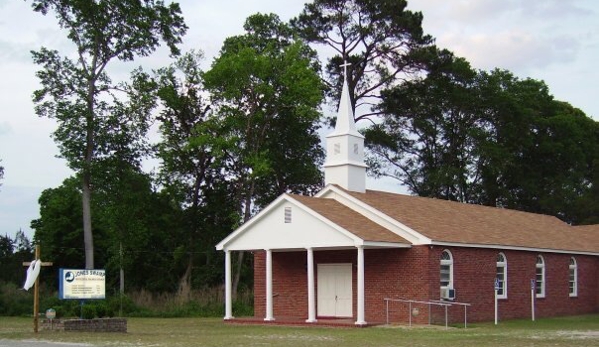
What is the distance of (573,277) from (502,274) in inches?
295

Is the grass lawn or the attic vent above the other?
the attic vent

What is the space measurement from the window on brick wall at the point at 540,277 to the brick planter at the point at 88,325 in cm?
1884

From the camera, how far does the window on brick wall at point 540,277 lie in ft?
118

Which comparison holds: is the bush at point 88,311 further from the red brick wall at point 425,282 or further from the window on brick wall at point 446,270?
the window on brick wall at point 446,270

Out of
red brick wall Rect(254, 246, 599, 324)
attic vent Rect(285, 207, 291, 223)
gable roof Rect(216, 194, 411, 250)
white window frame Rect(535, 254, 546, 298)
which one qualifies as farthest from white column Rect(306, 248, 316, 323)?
white window frame Rect(535, 254, 546, 298)

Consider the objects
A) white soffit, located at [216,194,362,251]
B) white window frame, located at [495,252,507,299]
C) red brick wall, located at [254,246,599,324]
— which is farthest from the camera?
white window frame, located at [495,252,507,299]

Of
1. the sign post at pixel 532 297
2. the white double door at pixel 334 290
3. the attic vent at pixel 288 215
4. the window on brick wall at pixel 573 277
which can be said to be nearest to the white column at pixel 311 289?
the attic vent at pixel 288 215

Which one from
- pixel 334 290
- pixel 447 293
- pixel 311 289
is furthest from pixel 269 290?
pixel 447 293

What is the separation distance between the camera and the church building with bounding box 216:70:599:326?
2923cm

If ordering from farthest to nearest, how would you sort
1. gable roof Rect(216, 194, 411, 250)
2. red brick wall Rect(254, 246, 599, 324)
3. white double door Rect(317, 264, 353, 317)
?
white double door Rect(317, 264, 353, 317)
red brick wall Rect(254, 246, 599, 324)
gable roof Rect(216, 194, 411, 250)

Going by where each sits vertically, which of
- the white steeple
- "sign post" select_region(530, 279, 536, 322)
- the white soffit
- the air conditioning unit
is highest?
the white steeple

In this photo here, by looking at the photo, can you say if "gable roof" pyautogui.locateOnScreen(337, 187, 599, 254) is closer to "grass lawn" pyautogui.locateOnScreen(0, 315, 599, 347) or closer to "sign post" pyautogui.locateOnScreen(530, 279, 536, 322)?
"sign post" pyautogui.locateOnScreen(530, 279, 536, 322)

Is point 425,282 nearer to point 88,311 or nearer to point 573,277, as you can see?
point 88,311

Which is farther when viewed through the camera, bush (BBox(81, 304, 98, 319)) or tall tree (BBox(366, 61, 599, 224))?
tall tree (BBox(366, 61, 599, 224))
